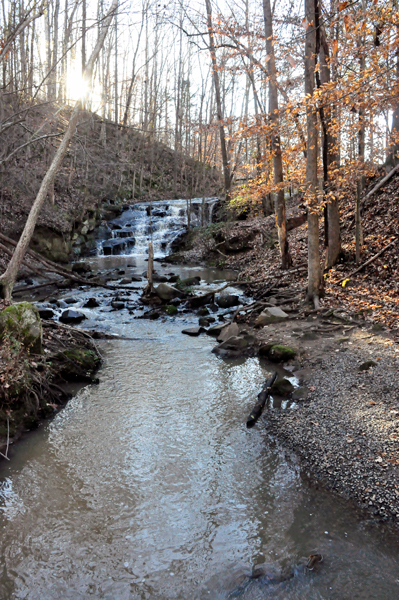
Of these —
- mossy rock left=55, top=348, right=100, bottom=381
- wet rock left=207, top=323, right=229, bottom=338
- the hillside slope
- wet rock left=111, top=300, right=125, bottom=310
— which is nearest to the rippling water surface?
mossy rock left=55, top=348, right=100, bottom=381

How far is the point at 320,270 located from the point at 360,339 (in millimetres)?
2788

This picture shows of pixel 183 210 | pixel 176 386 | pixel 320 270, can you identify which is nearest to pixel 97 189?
pixel 183 210

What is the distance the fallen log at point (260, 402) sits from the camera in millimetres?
6039

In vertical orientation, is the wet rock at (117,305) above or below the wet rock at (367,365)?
above

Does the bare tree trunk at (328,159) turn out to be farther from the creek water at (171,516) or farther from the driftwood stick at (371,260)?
the creek water at (171,516)

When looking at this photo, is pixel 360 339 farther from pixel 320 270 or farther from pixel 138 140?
pixel 138 140

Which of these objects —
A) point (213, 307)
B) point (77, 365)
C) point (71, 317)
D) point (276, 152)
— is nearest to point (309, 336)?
point (213, 307)

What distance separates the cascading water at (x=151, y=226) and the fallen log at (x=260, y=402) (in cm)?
1952

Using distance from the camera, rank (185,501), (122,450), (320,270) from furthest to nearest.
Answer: (320,270) < (122,450) < (185,501)

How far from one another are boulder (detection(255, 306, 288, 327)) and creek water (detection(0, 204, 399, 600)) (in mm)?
3760

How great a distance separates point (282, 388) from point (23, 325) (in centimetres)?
462

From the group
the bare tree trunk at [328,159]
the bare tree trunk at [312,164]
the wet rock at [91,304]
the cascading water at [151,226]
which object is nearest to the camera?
the bare tree trunk at [312,164]

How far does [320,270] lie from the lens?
10.5 m

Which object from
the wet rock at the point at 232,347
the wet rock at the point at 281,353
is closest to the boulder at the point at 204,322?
the wet rock at the point at 232,347
